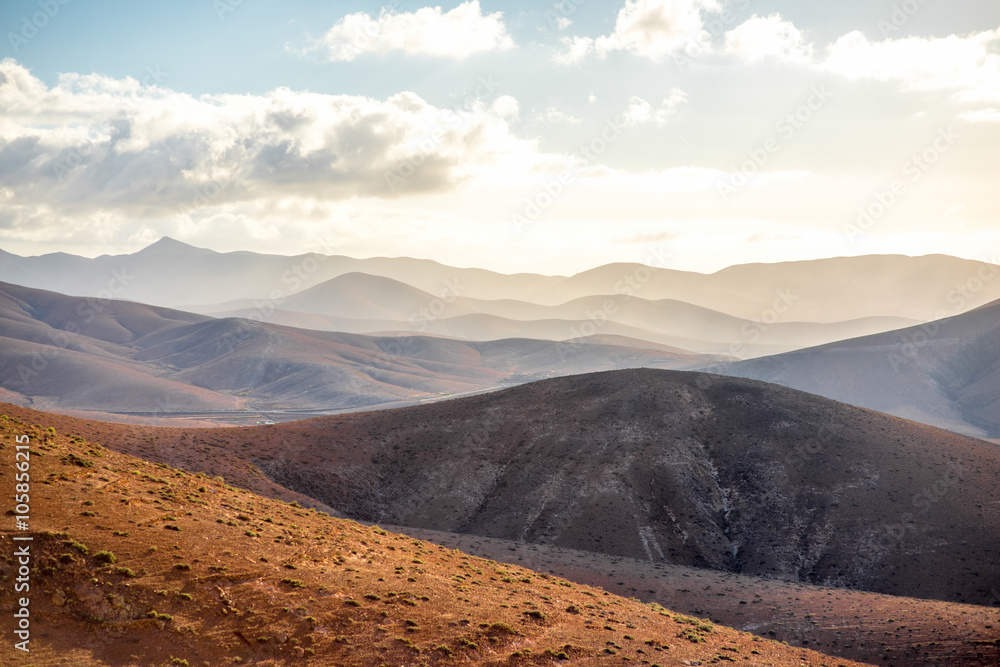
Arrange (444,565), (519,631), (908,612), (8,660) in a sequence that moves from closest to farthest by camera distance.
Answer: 1. (8,660)
2. (519,631)
3. (444,565)
4. (908,612)

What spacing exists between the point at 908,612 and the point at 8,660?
35.7 metres

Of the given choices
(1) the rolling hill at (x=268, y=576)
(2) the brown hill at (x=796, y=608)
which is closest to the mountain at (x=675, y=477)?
(2) the brown hill at (x=796, y=608)

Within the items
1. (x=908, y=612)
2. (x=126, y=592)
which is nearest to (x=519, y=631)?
(x=126, y=592)

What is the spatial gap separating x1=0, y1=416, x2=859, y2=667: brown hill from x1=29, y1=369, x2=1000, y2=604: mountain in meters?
18.4

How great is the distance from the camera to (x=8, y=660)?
1501cm

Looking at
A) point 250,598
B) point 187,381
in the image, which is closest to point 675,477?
point 250,598

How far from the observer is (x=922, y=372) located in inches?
5645

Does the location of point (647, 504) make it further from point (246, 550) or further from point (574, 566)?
point (246, 550)

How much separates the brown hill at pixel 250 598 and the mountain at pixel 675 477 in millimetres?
18439

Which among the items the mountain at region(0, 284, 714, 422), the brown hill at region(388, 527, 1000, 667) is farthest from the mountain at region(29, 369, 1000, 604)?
the mountain at region(0, 284, 714, 422)

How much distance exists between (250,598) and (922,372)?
16246cm

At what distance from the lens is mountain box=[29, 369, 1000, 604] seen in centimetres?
4225

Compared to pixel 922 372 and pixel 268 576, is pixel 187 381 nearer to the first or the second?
pixel 268 576

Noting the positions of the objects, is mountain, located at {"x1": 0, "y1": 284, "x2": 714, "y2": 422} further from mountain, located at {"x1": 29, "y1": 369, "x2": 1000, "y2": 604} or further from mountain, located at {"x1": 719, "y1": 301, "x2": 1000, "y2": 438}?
mountain, located at {"x1": 719, "y1": 301, "x2": 1000, "y2": 438}
